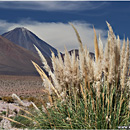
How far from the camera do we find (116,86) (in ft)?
9.17

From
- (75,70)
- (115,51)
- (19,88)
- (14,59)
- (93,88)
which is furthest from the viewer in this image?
(14,59)

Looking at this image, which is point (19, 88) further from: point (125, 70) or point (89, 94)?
point (125, 70)

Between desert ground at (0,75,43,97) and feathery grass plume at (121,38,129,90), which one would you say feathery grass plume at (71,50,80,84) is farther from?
desert ground at (0,75,43,97)

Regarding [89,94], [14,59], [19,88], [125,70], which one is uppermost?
[14,59]

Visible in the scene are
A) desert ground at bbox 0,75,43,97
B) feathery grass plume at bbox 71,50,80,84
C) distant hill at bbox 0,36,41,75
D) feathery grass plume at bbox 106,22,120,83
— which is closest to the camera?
feathery grass plume at bbox 106,22,120,83

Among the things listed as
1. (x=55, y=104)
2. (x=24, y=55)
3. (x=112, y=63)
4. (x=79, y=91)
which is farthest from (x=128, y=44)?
(x=24, y=55)

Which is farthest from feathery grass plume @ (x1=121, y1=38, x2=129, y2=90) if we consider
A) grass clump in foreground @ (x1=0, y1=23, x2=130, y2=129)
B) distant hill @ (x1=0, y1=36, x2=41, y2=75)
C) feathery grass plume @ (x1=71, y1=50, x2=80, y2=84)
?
distant hill @ (x1=0, y1=36, x2=41, y2=75)

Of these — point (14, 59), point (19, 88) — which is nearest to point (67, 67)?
point (19, 88)

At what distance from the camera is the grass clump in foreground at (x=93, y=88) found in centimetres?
262

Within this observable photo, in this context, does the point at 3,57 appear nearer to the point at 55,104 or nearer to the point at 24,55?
the point at 24,55

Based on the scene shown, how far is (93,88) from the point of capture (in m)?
2.85

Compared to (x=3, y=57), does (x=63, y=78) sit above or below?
below

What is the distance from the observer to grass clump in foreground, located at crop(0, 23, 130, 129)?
8.59 feet

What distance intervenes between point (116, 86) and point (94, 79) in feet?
0.92
